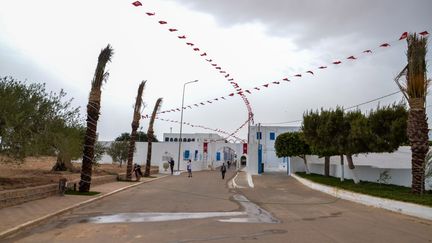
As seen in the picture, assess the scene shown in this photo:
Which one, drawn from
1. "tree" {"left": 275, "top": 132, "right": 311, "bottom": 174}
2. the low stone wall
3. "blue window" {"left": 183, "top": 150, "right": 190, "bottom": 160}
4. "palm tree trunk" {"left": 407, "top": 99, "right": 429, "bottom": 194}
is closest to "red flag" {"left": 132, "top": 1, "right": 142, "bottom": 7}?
the low stone wall

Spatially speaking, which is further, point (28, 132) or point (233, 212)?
point (28, 132)

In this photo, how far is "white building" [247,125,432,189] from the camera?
25.5 metres

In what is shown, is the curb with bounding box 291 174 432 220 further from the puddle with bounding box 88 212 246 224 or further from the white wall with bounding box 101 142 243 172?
the white wall with bounding box 101 142 243 172

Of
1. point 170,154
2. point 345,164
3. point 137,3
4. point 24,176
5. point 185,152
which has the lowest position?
point 24,176

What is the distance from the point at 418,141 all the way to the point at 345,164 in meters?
16.9

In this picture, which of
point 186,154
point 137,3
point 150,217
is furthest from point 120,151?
point 137,3

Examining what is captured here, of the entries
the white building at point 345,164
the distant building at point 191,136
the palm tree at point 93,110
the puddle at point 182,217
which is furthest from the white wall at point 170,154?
the puddle at point 182,217

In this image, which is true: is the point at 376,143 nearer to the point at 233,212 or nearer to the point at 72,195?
the point at 233,212

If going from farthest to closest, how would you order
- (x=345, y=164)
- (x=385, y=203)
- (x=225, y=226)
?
(x=345, y=164) → (x=385, y=203) → (x=225, y=226)

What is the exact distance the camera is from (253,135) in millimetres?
59062

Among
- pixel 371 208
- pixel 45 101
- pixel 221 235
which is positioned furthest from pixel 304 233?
pixel 45 101

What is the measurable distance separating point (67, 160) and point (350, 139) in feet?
61.1

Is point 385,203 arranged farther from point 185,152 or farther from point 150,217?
point 185,152

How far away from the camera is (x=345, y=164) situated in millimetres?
34844
